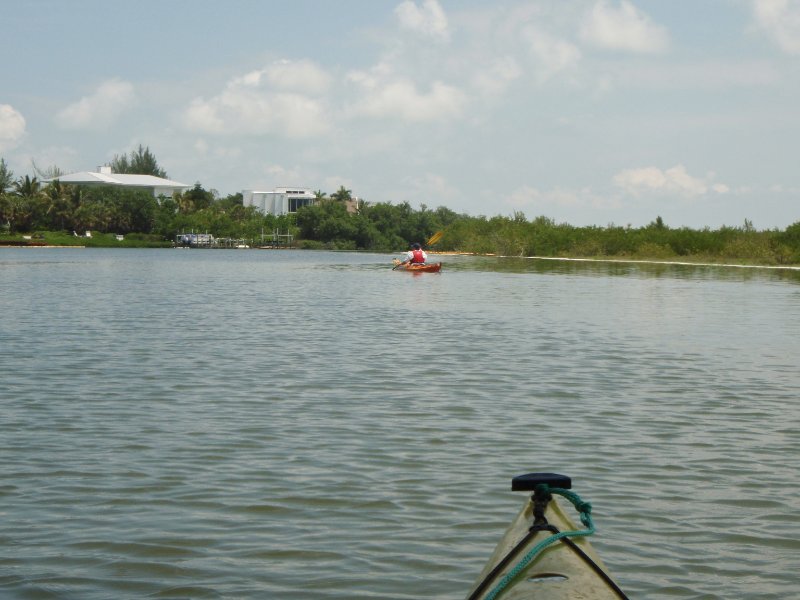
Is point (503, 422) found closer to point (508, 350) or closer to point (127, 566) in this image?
point (127, 566)

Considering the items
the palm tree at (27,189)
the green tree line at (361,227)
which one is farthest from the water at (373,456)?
the palm tree at (27,189)

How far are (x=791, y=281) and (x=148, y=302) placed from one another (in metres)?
30.2

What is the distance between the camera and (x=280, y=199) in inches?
7574

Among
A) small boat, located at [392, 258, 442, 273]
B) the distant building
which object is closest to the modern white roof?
the distant building

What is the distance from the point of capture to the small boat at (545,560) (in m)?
4.56

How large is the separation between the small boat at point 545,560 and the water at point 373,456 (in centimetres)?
158

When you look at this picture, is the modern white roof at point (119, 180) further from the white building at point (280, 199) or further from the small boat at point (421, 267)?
the small boat at point (421, 267)

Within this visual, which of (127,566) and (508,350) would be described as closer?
(127,566)

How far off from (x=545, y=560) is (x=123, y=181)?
599ft

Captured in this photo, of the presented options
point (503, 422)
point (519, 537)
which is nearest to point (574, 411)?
point (503, 422)

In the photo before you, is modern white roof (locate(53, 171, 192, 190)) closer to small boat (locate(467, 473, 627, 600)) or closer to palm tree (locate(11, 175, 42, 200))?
palm tree (locate(11, 175, 42, 200))

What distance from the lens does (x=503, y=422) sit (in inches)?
482

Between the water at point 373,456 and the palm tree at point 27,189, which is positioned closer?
the water at point 373,456

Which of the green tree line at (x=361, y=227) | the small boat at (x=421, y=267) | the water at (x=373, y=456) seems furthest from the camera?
the green tree line at (x=361, y=227)
